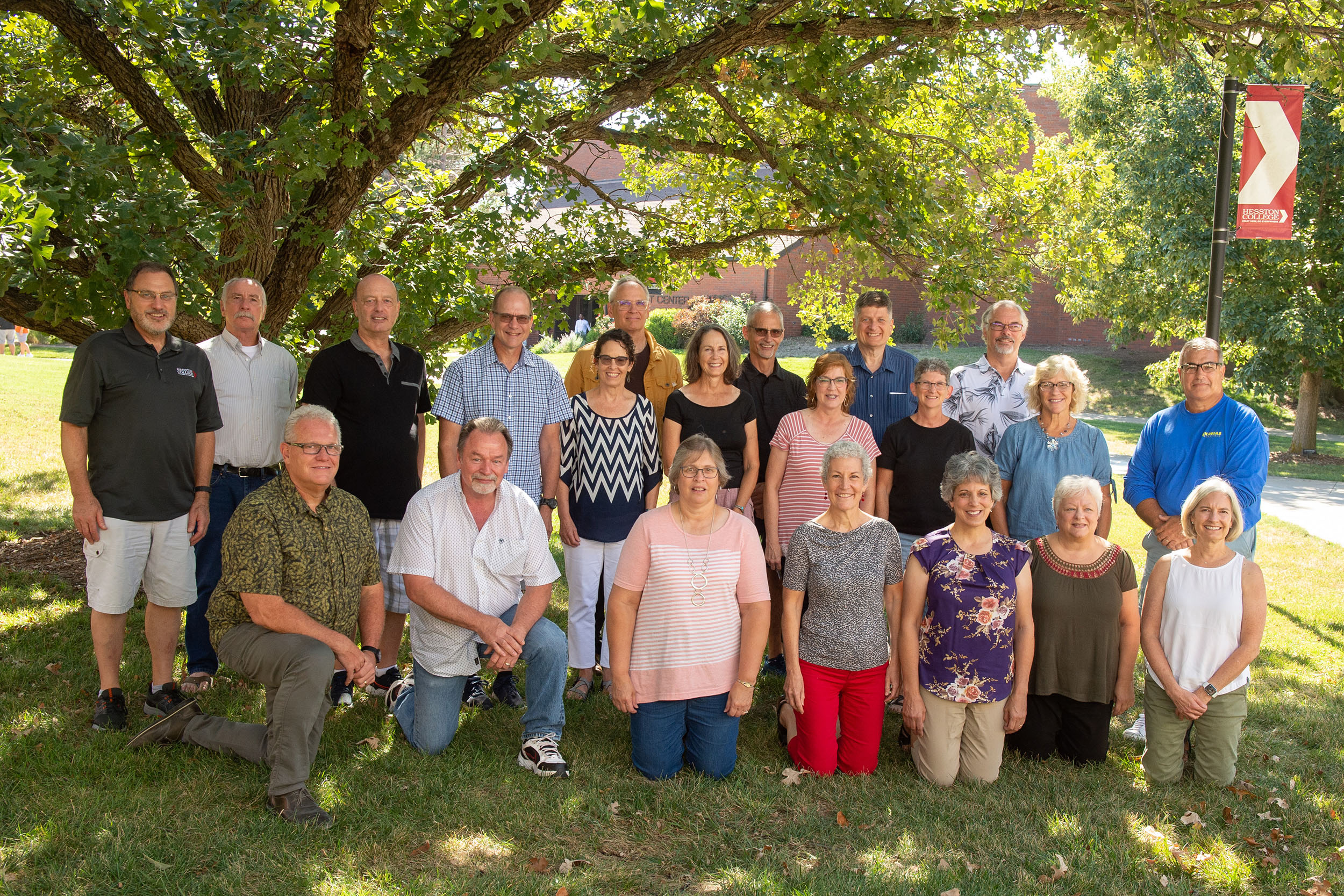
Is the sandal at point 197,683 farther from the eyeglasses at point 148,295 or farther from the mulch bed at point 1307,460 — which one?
the mulch bed at point 1307,460

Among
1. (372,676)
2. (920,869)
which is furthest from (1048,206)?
(372,676)

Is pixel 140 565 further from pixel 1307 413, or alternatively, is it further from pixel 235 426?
pixel 1307 413

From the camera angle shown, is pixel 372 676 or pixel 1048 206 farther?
pixel 1048 206

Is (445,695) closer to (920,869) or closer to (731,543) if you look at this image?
(731,543)

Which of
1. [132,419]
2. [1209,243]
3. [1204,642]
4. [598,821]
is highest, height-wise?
[1209,243]

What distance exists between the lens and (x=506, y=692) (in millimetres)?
5203

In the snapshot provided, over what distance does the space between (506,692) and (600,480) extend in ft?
4.18

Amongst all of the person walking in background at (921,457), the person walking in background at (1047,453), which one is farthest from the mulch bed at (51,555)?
the person walking in background at (1047,453)

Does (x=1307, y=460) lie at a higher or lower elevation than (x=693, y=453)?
lower

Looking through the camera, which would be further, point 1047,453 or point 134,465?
point 1047,453

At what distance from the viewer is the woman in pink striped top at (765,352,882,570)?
5047 millimetres

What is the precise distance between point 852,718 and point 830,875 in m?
1.03

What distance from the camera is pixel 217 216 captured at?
537 cm

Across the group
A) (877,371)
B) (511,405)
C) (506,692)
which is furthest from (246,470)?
(877,371)
